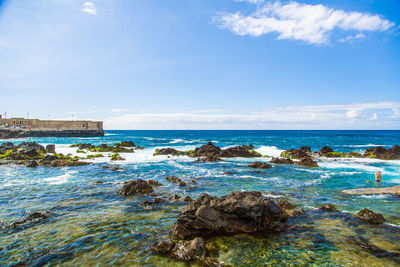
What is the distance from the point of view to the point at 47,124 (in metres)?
124

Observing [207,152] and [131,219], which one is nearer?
[131,219]

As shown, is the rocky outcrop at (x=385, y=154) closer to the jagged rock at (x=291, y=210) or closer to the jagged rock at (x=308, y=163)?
the jagged rock at (x=308, y=163)

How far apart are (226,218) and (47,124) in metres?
144

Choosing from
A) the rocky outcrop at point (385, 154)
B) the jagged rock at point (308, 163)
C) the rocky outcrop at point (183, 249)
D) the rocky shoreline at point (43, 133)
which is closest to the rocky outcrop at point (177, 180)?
the rocky outcrop at point (183, 249)

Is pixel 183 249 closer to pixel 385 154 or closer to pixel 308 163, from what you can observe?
pixel 308 163

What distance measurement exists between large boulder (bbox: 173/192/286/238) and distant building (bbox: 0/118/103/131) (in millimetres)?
137309

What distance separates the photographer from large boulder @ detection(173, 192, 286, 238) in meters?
9.51

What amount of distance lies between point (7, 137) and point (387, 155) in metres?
124

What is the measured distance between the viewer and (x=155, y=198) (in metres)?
14.6

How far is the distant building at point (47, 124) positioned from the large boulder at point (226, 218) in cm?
13731

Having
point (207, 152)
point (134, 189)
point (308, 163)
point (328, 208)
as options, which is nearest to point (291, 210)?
point (328, 208)

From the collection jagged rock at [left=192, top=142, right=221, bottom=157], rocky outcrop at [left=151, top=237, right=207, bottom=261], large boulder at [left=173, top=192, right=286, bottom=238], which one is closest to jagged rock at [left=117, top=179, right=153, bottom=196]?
large boulder at [left=173, top=192, right=286, bottom=238]

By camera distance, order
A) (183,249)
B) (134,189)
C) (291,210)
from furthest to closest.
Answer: (134,189), (291,210), (183,249)

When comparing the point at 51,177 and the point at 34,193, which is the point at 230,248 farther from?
the point at 51,177
